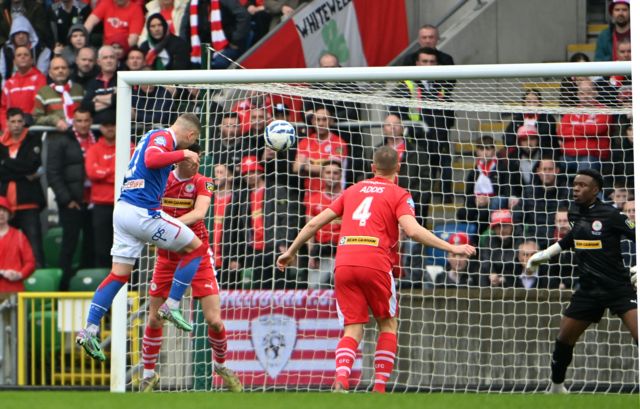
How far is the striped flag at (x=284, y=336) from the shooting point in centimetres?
1302

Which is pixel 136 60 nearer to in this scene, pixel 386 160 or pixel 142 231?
pixel 142 231

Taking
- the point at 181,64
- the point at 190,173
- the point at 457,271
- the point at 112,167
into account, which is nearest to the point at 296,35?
the point at 181,64

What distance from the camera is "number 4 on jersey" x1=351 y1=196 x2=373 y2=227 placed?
34.4 feet

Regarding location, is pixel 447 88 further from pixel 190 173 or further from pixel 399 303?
pixel 190 173

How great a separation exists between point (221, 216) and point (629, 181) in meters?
4.03

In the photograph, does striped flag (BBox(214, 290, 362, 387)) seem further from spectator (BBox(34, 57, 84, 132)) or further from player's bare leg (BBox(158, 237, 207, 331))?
spectator (BBox(34, 57, 84, 132))

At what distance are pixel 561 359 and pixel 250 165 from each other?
364cm

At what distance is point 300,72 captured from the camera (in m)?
11.4

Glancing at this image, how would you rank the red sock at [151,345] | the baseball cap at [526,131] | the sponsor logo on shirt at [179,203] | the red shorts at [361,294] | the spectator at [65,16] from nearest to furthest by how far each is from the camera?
the red shorts at [361,294], the sponsor logo on shirt at [179,203], the red sock at [151,345], the baseball cap at [526,131], the spectator at [65,16]

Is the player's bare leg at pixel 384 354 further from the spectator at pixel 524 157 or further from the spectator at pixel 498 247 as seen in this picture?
the spectator at pixel 524 157

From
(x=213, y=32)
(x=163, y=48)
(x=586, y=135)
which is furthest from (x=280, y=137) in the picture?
(x=213, y=32)

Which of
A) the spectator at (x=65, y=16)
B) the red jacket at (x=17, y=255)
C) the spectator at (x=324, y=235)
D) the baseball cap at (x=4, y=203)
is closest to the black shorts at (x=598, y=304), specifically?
the spectator at (x=324, y=235)

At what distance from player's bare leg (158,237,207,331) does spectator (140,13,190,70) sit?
5270 millimetres

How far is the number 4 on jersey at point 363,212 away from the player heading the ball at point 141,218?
1.27m
